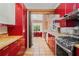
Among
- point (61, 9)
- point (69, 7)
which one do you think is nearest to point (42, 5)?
point (61, 9)

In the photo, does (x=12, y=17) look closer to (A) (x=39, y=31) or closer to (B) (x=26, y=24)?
(B) (x=26, y=24)

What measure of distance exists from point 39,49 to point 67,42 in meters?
0.51

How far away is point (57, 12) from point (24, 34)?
2.67 ft

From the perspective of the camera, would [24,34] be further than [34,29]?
Yes

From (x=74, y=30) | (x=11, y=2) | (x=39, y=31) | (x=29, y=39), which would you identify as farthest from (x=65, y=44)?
(x=11, y=2)

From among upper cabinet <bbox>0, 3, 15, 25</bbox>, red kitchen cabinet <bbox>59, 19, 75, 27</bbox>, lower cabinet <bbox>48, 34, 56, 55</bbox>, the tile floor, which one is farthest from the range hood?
upper cabinet <bbox>0, 3, 15, 25</bbox>

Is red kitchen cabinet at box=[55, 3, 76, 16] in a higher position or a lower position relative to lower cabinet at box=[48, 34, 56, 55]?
higher

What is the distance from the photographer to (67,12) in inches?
102

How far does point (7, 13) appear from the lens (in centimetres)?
290

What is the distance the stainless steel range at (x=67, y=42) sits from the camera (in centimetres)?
239

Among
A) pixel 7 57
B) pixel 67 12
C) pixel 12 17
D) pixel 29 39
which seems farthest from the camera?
pixel 12 17

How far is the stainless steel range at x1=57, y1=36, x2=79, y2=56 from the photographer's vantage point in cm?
239

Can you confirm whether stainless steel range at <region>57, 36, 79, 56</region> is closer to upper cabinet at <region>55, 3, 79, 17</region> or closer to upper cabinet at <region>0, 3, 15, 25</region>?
upper cabinet at <region>55, 3, 79, 17</region>

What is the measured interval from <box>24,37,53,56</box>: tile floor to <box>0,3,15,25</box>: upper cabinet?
2.15ft
